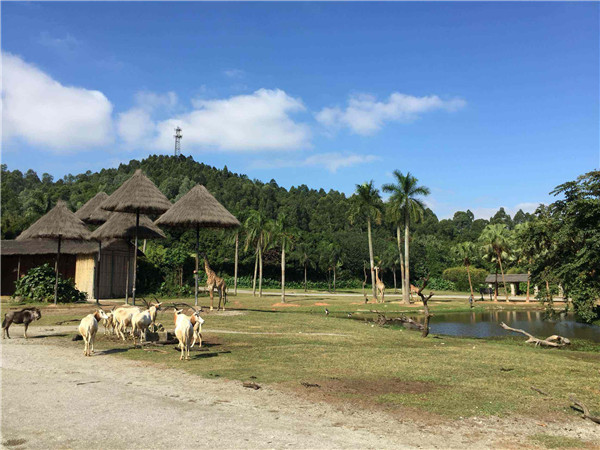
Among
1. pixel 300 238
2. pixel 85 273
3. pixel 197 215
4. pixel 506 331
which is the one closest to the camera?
pixel 506 331

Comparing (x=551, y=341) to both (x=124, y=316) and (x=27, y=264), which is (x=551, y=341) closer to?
(x=124, y=316)

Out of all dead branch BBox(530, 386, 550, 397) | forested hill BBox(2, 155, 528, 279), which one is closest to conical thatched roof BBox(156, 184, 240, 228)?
dead branch BBox(530, 386, 550, 397)

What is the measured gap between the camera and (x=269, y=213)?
103125mm

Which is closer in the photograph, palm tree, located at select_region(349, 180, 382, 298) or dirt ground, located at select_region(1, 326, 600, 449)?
dirt ground, located at select_region(1, 326, 600, 449)

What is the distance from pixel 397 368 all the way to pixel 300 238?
7054 centimetres

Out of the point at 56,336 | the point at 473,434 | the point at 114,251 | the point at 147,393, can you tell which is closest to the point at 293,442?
the point at 473,434

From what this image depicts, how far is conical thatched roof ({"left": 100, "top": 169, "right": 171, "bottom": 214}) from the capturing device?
84.7 ft

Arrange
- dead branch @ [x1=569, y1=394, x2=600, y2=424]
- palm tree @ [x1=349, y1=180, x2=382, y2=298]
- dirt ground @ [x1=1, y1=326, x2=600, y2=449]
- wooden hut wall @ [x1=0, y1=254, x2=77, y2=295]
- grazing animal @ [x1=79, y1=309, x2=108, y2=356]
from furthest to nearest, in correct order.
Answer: palm tree @ [x1=349, y1=180, x2=382, y2=298] < wooden hut wall @ [x1=0, y1=254, x2=77, y2=295] < grazing animal @ [x1=79, y1=309, x2=108, y2=356] < dead branch @ [x1=569, y1=394, x2=600, y2=424] < dirt ground @ [x1=1, y1=326, x2=600, y2=449]

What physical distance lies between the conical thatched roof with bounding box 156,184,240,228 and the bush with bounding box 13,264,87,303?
31.3 ft

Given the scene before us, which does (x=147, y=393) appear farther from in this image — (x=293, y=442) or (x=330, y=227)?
(x=330, y=227)

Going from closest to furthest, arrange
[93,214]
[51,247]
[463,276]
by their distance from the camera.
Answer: [51,247]
[93,214]
[463,276]

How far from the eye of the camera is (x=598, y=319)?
24266 mm

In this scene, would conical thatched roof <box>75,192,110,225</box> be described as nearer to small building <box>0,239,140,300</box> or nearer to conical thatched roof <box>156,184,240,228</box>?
small building <box>0,239,140,300</box>

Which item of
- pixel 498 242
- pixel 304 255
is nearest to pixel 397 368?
pixel 498 242
